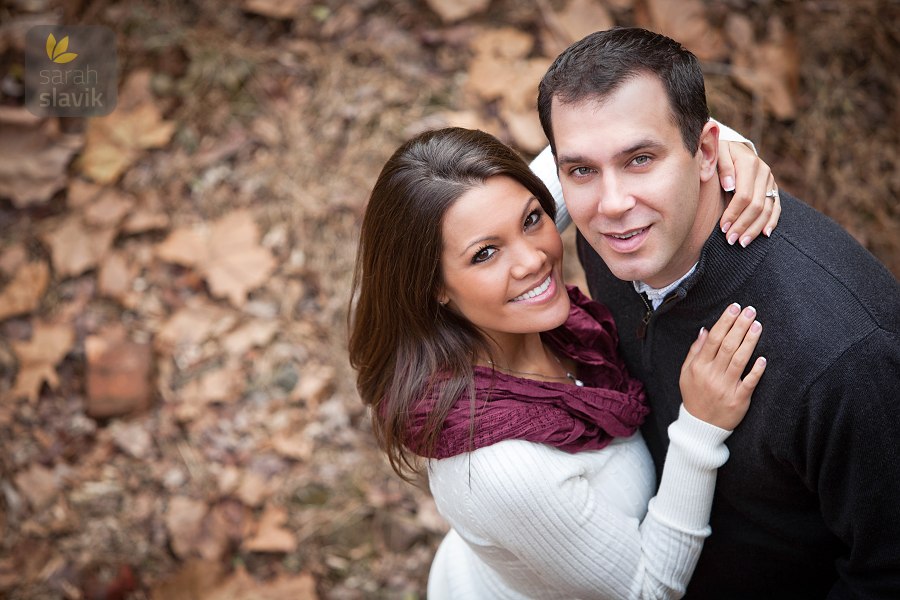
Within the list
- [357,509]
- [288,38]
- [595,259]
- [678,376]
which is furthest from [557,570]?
[288,38]

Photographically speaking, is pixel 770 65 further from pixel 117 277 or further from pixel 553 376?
pixel 117 277

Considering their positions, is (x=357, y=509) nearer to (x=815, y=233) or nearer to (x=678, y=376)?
(x=678, y=376)

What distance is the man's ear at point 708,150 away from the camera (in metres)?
1.76

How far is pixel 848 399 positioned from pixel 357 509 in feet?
6.91

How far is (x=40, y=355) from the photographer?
3.51 meters

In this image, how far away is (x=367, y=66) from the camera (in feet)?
12.8

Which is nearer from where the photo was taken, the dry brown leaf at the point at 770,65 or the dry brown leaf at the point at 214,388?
the dry brown leaf at the point at 214,388

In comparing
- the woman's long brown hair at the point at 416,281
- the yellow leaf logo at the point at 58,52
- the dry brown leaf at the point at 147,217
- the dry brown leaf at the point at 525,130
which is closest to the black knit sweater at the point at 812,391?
the woman's long brown hair at the point at 416,281

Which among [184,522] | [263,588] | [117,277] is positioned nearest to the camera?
[263,588]

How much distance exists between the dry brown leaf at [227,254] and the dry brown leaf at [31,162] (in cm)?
62

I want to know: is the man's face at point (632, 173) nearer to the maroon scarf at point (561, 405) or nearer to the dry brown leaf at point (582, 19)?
the maroon scarf at point (561, 405)

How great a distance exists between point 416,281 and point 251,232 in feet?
6.35

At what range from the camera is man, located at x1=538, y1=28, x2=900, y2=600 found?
162 cm

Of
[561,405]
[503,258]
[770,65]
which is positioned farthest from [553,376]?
[770,65]
